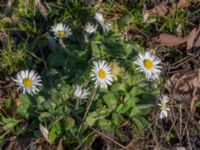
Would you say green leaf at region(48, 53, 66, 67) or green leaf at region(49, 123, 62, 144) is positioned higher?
green leaf at region(48, 53, 66, 67)

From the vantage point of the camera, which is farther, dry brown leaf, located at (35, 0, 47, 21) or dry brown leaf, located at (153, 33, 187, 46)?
dry brown leaf, located at (35, 0, 47, 21)

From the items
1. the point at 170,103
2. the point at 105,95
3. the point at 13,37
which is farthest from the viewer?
the point at 13,37

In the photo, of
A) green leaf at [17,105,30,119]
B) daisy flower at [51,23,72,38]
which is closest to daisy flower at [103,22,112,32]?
daisy flower at [51,23,72,38]

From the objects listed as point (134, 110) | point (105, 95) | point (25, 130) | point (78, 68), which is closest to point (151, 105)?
point (134, 110)

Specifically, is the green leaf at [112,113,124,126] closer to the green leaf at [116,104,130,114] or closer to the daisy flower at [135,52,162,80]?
the green leaf at [116,104,130,114]

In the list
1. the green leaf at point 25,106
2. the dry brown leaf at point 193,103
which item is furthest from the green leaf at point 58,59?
the dry brown leaf at point 193,103

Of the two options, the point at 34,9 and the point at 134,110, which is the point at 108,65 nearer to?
the point at 134,110

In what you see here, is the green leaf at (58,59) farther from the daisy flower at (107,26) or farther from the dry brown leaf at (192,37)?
the dry brown leaf at (192,37)
